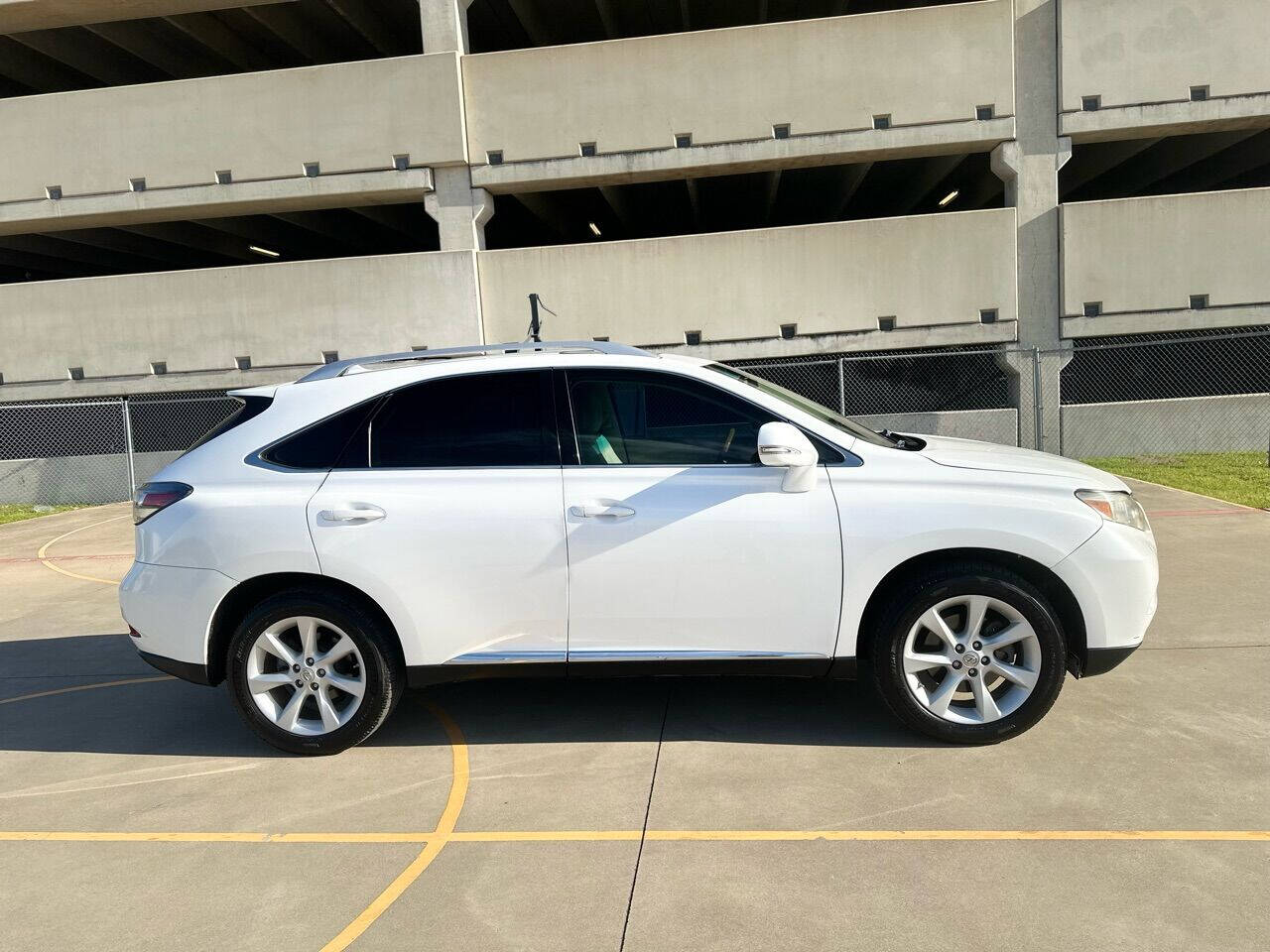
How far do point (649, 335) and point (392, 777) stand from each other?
11.6 m

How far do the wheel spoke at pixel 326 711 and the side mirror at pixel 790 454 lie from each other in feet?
7.55

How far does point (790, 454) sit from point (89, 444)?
687 inches

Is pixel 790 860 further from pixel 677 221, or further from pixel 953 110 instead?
pixel 677 221

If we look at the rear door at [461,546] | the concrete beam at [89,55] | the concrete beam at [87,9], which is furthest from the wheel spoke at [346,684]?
the concrete beam at [89,55]

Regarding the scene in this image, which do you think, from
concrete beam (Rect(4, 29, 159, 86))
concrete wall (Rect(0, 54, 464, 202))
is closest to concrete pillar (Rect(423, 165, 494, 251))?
concrete wall (Rect(0, 54, 464, 202))

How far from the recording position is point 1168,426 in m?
14.8

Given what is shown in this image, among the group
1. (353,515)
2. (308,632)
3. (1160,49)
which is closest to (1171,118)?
(1160,49)

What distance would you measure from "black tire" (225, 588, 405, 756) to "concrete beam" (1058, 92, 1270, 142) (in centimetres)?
1413

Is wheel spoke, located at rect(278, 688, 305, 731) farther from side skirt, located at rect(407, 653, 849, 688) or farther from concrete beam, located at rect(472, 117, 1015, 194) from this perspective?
concrete beam, located at rect(472, 117, 1015, 194)

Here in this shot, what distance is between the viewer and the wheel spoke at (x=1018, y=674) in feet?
13.3

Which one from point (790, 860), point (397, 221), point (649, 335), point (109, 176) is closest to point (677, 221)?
point (397, 221)

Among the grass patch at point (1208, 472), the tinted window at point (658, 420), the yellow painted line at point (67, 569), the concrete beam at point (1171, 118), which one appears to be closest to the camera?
the tinted window at point (658, 420)

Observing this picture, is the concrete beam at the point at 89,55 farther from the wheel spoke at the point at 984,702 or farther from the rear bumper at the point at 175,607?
the wheel spoke at the point at 984,702

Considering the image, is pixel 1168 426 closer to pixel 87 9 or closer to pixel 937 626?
pixel 937 626
